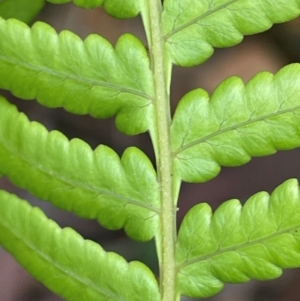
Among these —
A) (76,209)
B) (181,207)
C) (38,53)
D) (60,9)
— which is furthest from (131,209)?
(60,9)

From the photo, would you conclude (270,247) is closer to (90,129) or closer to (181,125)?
(181,125)

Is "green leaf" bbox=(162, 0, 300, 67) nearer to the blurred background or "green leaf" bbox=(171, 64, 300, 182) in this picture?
"green leaf" bbox=(171, 64, 300, 182)

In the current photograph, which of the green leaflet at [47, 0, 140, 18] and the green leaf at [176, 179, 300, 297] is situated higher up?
the green leaflet at [47, 0, 140, 18]

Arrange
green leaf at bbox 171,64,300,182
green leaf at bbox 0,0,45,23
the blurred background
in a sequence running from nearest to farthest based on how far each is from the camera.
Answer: green leaf at bbox 171,64,300,182, green leaf at bbox 0,0,45,23, the blurred background

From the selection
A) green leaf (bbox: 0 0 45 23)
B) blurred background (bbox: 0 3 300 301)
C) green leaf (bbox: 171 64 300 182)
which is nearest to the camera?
green leaf (bbox: 171 64 300 182)

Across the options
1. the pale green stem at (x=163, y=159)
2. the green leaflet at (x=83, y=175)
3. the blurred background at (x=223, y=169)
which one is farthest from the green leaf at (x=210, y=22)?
the blurred background at (x=223, y=169)

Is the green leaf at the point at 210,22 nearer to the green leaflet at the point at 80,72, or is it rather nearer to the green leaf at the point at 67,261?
the green leaflet at the point at 80,72

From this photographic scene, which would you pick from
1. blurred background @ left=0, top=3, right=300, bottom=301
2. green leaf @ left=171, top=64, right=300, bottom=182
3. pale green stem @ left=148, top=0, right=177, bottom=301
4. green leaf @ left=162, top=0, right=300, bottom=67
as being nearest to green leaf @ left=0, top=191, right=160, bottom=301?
pale green stem @ left=148, top=0, right=177, bottom=301
